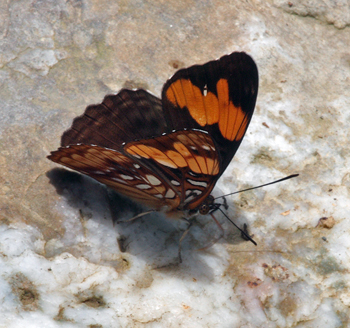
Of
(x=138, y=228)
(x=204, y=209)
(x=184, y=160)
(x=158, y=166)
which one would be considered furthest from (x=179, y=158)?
(x=138, y=228)

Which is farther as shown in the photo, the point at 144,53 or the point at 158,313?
the point at 144,53

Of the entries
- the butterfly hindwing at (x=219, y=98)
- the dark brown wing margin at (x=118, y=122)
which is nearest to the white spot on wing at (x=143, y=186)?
the dark brown wing margin at (x=118, y=122)

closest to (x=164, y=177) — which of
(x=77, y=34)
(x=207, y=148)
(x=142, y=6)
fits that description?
(x=207, y=148)

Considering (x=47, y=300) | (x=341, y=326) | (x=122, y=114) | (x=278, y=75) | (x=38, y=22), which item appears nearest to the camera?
(x=47, y=300)

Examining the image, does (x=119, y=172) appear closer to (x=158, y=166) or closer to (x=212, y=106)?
(x=158, y=166)

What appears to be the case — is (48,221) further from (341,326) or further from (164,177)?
(341,326)

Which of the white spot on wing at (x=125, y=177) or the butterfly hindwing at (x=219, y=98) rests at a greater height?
the butterfly hindwing at (x=219, y=98)

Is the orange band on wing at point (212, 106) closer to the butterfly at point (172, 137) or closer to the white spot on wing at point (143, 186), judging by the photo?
the butterfly at point (172, 137)
